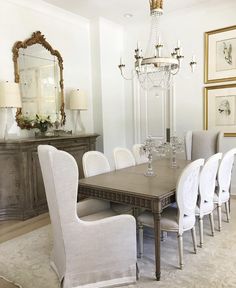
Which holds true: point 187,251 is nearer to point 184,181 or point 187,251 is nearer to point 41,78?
point 184,181

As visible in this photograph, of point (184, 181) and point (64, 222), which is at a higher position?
point (184, 181)

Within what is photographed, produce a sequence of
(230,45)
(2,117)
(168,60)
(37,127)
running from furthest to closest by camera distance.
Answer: (230,45), (37,127), (2,117), (168,60)

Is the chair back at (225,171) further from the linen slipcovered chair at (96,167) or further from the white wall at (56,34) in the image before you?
the white wall at (56,34)

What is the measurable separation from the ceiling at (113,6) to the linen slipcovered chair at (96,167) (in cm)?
266

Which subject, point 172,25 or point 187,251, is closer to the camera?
point 187,251

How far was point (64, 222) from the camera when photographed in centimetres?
202

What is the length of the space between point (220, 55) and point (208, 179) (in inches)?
110

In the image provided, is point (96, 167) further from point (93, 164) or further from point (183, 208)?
point (183, 208)

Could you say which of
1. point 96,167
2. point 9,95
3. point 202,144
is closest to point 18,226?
point 96,167

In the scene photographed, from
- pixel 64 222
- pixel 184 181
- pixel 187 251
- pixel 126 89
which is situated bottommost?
pixel 187 251

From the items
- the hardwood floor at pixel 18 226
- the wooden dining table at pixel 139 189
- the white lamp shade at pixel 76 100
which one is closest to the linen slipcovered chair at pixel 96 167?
the wooden dining table at pixel 139 189

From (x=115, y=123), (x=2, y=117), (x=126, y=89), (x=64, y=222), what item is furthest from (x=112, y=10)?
(x=64, y=222)

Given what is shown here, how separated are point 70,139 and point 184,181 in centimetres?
243

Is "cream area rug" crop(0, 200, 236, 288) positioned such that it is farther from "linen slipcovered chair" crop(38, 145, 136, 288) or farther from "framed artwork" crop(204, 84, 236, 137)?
"framed artwork" crop(204, 84, 236, 137)
